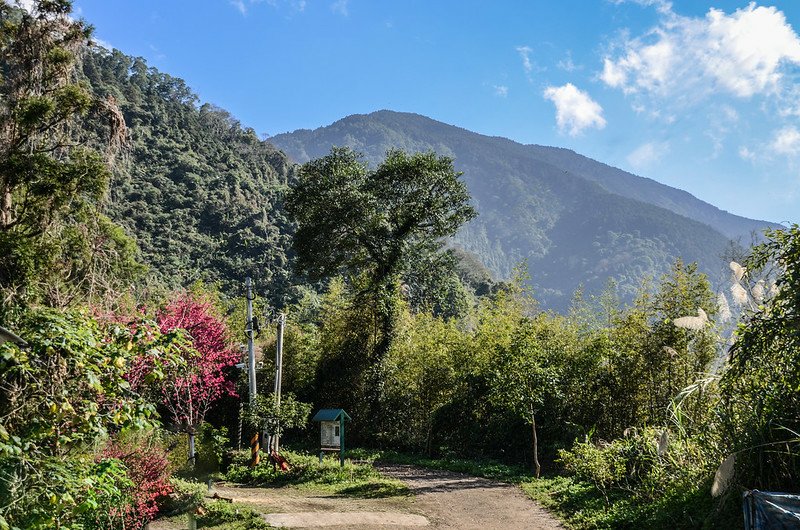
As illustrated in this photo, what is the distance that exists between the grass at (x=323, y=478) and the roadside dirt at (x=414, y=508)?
0.34 meters

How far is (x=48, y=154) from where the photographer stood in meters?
9.05

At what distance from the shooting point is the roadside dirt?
756cm

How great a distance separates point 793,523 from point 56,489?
4.59 meters

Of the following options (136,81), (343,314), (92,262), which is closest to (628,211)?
(136,81)

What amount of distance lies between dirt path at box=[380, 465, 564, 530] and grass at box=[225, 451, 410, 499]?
1.98 ft

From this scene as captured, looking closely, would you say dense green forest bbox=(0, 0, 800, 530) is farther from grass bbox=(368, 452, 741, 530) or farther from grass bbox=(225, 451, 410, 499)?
grass bbox=(225, 451, 410, 499)

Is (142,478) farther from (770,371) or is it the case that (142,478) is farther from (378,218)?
(378,218)

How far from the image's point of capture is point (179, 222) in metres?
45.2

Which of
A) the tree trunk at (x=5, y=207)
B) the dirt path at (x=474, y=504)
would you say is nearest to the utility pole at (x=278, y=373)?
the dirt path at (x=474, y=504)

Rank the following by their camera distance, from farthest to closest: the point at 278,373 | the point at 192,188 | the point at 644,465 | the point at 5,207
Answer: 1. the point at 192,188
2. the point at 278,373
3. the point at 5,207
4. the point at 644,465

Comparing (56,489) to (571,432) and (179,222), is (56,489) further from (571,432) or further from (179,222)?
(179,222)

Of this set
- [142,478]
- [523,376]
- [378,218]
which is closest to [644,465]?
[523,376]

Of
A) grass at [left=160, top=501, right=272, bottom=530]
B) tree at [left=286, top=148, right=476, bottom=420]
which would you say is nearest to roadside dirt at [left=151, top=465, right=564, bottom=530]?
grass at [left=160, top=501, right=272, bottom=530]

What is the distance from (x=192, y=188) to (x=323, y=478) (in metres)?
45.7
